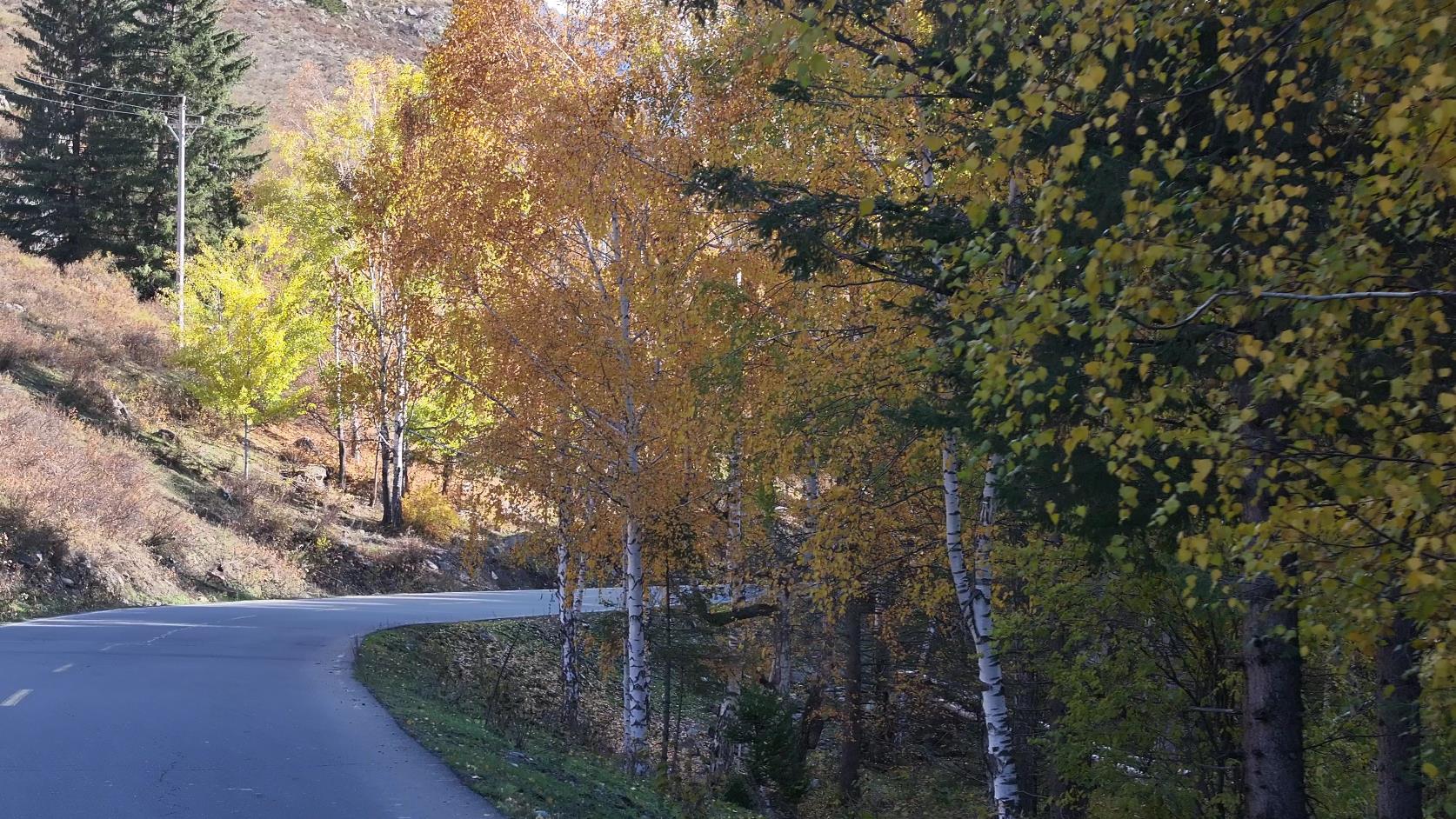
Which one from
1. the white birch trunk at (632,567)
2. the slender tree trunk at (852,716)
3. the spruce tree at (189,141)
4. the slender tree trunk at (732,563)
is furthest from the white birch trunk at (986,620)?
the spruce tree at (189,141)

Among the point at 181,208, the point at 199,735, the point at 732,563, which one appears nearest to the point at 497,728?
the point at 199,735

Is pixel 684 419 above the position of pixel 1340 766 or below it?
above

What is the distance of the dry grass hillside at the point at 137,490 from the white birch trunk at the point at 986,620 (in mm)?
17376

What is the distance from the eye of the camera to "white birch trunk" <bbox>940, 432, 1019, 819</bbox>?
36.1 feet

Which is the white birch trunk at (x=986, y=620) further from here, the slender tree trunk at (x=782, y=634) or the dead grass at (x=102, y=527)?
the dead grass at (x=102, y=527)

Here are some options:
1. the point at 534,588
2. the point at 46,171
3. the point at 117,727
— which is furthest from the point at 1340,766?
the point at 46,171

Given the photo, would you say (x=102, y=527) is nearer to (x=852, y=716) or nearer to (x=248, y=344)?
(x=248, y=344)

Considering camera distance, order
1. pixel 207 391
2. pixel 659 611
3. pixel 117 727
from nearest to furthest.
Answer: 1. pixel 117 727
2. pixel 659 611
3. pixel 207 391

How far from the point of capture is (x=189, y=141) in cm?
4478

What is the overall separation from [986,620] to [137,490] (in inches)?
926

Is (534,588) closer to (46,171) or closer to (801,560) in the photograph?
(801,560)

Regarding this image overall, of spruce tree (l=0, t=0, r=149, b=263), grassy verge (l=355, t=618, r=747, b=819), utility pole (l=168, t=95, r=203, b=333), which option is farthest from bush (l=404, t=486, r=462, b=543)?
spruce tree (l=0, t=0, r=149, b=263)

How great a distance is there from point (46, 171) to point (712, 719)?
3592 cm

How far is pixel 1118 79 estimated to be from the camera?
7902mm
